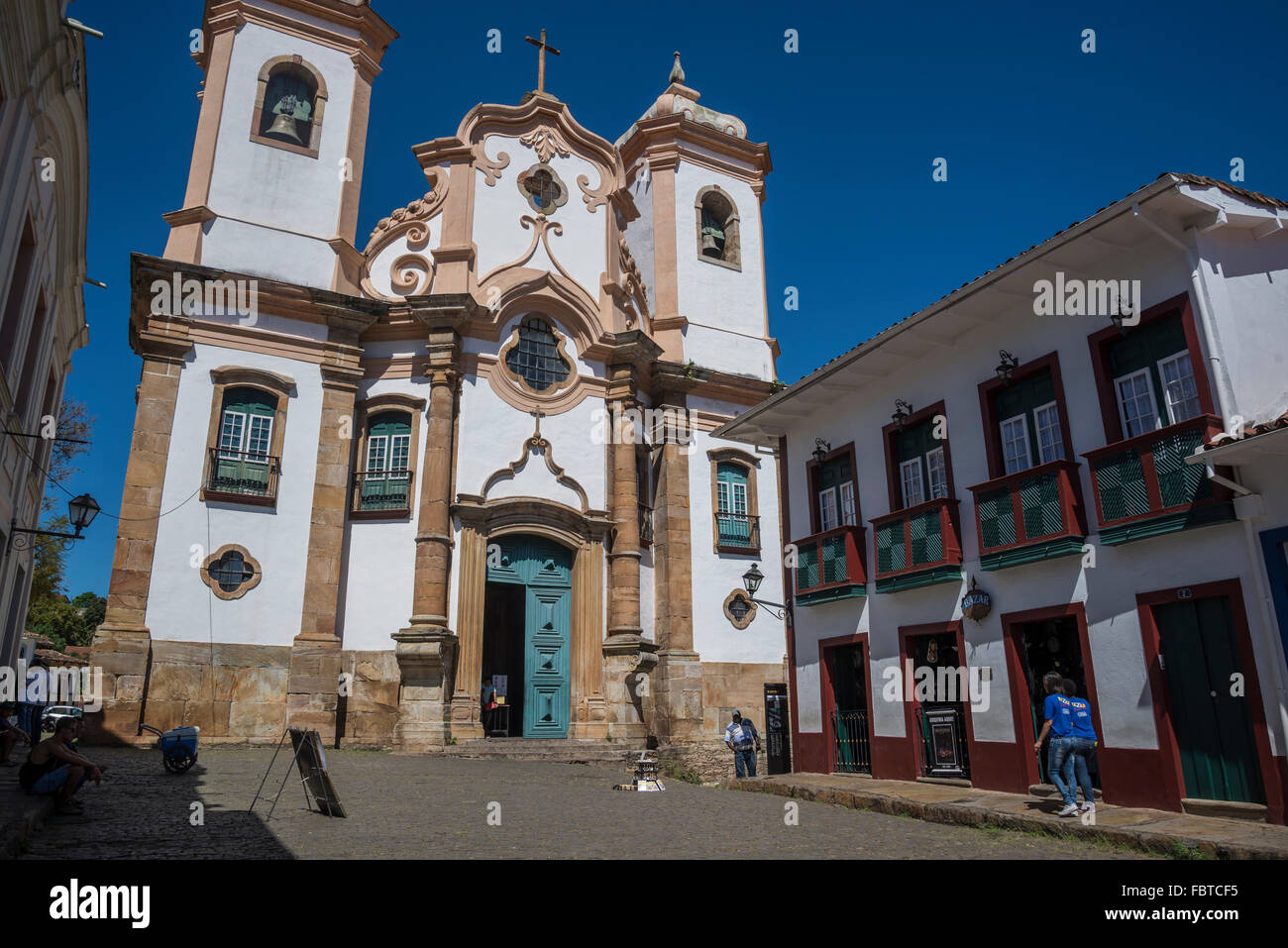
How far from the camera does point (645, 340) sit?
2133 centimetres

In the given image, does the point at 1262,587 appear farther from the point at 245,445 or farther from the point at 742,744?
the point at 245,445

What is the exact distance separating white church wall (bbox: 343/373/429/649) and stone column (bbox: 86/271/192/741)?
3644 mm

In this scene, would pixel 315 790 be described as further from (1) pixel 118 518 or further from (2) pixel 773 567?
(2) pixel 773 567

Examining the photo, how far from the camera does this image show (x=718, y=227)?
2606 cm

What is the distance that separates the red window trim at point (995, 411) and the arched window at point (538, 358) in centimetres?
1102

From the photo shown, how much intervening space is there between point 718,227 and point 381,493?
1304 cm

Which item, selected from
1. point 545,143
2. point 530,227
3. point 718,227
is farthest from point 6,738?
point 718,227

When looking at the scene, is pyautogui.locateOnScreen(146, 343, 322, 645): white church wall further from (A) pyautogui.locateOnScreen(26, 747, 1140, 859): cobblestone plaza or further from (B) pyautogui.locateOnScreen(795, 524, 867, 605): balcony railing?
(B) pyautogui.locateOnScreen(795, 524, 867, 605): balcony railing

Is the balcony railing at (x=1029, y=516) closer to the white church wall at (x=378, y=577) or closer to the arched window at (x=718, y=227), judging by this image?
the white church wall at (x=378, y=577)

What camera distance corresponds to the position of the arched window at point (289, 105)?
20.0m

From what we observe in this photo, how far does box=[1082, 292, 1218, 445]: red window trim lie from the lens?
30.2 ft

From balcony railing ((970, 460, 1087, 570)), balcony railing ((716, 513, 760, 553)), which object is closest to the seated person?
balcony railing ((970, 460, 1087, 570))

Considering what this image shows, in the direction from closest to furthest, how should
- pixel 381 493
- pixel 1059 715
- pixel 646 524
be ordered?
pixel 1059 715 → pixel 381 493 → pixel 646 524

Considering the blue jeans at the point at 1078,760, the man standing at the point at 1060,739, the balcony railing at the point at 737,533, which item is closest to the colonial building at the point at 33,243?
the man standing at the point at 1060,739
